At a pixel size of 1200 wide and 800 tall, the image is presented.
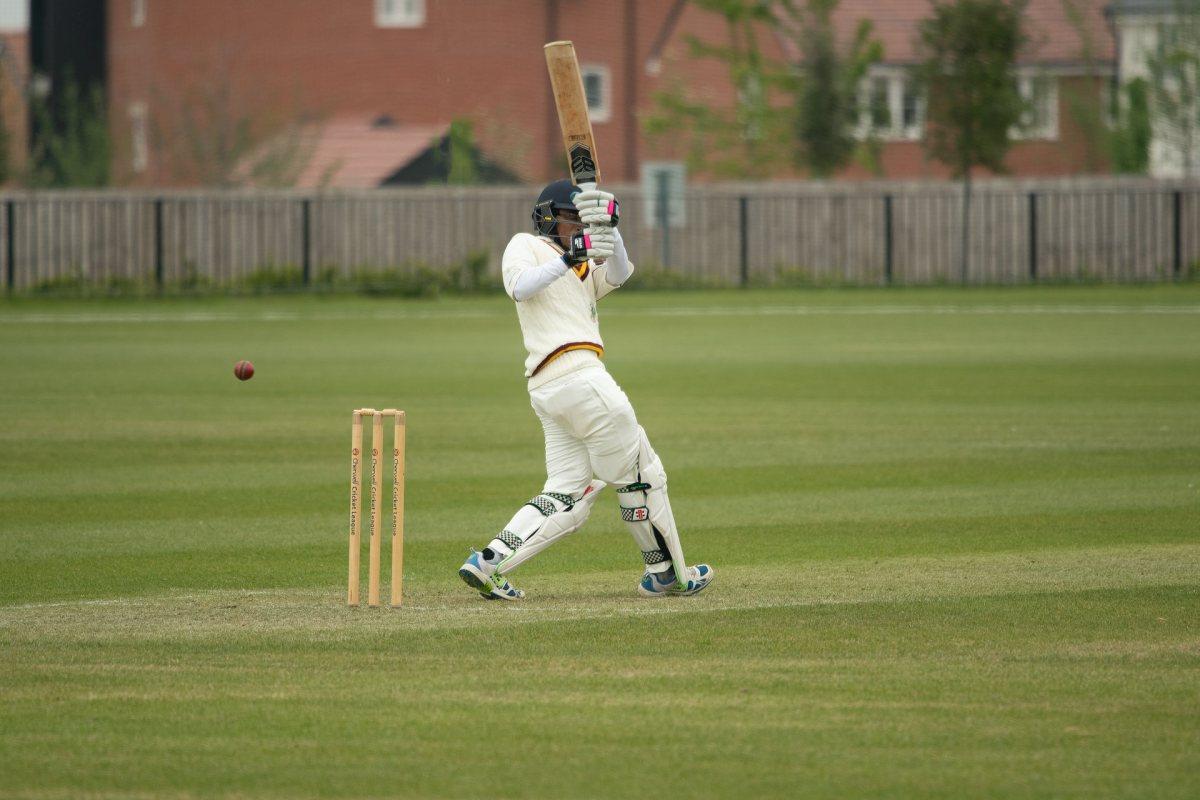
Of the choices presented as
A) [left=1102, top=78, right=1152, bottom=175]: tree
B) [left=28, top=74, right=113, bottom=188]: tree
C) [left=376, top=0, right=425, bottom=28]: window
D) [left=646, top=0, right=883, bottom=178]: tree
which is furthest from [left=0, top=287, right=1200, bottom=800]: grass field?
[left=376, top=0, right=425, bottom=28]: window

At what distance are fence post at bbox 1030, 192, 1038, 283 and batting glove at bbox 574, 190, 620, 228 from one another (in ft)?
97.6

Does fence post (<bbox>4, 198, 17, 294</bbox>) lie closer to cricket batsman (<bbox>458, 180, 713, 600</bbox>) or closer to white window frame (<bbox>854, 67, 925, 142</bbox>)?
white window frame (<bbox>854, 67, 925, 142</bbox>)

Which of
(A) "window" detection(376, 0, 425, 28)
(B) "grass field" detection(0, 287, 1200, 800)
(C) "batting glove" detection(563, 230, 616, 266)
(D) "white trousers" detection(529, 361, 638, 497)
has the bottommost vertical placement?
(B) "grass field" detection(0, 287, 1200, 800)

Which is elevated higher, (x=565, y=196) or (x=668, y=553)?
(x=565, y=196)

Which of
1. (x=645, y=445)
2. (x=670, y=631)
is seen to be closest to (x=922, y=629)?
(x=670, y=631)

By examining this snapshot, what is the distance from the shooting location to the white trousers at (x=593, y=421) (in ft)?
27.8

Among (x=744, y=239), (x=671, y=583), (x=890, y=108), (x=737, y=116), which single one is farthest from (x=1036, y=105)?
(x=671, y=583)

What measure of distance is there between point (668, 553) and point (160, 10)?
46951mm

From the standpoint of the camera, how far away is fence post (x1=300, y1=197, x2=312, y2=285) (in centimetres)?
3694

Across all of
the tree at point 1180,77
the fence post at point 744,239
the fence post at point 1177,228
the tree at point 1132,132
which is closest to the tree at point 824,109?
the fence post at point 744,239

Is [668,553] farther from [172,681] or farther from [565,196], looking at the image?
[172,681]

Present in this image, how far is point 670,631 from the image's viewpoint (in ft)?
25.9

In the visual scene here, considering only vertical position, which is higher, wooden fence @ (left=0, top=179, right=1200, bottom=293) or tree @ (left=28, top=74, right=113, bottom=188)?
tree @ (left=28, top=74, right=113, bottom=188)

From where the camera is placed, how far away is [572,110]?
8.85 meters
